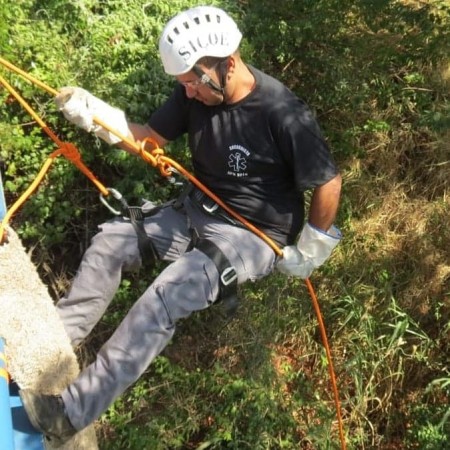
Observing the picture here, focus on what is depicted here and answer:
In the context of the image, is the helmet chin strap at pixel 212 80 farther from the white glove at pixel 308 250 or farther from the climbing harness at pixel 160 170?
the white glove at pixel 308 250

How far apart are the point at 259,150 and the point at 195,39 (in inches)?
22.8

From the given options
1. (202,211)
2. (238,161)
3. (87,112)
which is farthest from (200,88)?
(202,211)

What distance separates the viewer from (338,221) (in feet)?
14.0

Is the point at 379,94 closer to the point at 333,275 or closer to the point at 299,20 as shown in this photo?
the point at 299,20

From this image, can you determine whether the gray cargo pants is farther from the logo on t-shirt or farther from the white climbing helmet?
the white climbing helmet

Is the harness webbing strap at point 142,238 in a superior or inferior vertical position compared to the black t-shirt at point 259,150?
inferior

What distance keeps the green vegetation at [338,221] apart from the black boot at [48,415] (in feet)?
3.29

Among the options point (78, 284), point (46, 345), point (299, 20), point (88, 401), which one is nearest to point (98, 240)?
point (78, 284)

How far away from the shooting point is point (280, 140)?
3.02 metres

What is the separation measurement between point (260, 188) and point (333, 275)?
1.20 m

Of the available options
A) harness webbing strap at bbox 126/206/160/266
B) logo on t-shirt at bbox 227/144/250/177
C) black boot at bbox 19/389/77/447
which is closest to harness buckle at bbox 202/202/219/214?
logo on t-shirt at bbox 227/144/250/177

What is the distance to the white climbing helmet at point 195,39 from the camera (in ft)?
9.40

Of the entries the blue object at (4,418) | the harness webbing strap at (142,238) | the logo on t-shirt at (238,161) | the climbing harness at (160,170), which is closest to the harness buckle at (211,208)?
the climbing harness at (160,170)

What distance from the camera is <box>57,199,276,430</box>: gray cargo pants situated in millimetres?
2721
